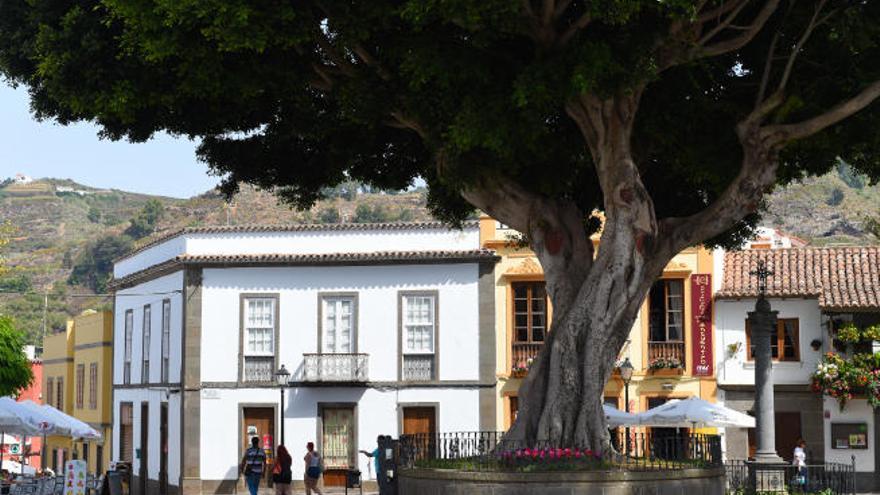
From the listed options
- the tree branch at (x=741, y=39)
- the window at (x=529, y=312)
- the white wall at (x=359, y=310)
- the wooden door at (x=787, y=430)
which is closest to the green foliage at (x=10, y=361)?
the white wall at (x=359, y=310)

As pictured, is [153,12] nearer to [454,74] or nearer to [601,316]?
[454,74]

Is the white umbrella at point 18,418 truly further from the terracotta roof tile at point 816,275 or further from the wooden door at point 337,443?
the terracotta roof tile at point 816,275

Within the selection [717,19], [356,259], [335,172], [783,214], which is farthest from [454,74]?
[783,214]

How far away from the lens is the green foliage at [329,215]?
124 meters

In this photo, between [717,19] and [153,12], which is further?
[717,19]

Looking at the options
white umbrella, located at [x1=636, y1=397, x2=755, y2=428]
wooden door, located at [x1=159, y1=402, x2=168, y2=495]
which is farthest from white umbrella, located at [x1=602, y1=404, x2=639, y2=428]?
wooden door, located at [x1=159, y1=402, x2=168, y2=495]

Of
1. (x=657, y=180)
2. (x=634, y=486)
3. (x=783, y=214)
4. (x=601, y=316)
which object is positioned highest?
(x=783, y=214)

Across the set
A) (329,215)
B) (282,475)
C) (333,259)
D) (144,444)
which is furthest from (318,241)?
(329,215)

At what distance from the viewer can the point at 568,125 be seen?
22703mm

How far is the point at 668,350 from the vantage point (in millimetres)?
39375

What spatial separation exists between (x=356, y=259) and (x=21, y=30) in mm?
21491

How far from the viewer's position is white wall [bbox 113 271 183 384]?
1679 inches

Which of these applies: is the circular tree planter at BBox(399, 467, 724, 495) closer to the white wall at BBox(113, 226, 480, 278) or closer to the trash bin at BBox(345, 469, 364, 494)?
the trash bin at BBox(345, 469, 364, 494)

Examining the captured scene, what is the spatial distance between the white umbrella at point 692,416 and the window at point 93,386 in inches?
1032
